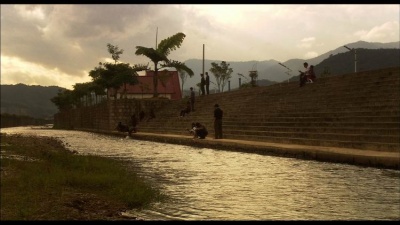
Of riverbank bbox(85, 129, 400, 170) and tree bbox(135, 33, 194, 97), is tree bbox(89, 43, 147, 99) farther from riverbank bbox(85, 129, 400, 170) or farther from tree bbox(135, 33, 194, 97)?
riverbank bbox(85, 129, 400, 170)

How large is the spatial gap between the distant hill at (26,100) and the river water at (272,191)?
116m

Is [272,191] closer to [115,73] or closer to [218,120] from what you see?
[218,120]

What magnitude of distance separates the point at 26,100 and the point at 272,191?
494 feet

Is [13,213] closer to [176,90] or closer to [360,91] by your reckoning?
[360,91]

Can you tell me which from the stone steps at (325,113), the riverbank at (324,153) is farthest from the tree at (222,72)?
the riverbank at (324,153)

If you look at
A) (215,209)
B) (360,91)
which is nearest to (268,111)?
(360,91)

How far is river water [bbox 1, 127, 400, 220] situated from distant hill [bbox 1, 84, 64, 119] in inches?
4564

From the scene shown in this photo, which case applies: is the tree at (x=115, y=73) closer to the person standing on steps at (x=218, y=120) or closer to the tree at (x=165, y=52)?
the tree at (x=165, y=52)

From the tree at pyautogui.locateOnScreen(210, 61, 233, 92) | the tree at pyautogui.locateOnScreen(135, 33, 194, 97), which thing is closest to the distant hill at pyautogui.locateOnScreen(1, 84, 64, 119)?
the tree at pyautogui.locateOnScreen(210, 61, 233, 92)

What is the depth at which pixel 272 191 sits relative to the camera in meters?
7.57

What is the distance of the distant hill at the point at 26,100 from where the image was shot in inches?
5113

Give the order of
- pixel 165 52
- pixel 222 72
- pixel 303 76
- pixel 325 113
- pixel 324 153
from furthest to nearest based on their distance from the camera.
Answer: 1. pixel 222 72
2. pixel 165 52
3. pixel 303 76
4. pixel 325 113
5. pixel 324 153

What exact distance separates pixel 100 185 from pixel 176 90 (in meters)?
59.5

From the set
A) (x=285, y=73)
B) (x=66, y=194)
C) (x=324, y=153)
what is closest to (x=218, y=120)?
(x=324, y=153)
